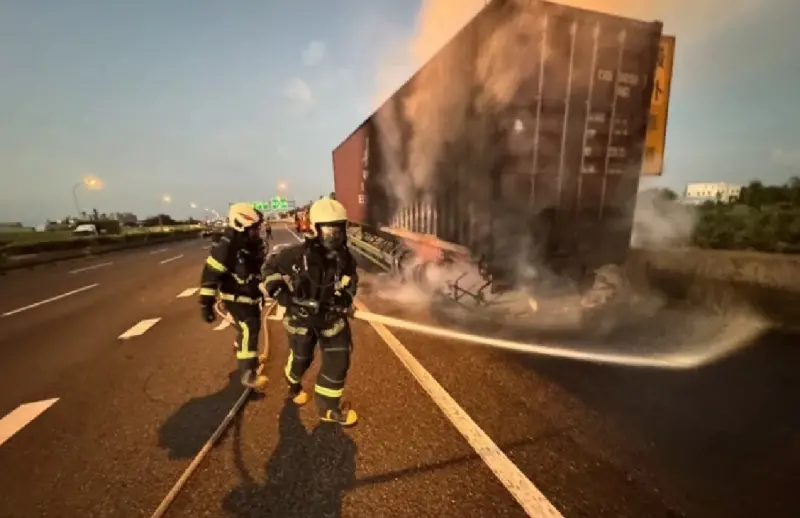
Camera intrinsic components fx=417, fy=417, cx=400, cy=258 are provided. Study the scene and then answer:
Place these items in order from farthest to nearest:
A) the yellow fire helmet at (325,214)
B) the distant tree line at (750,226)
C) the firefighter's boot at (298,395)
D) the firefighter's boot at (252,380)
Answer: the distant tree line at (750,226) < the firefighter's boot at (252,380) < the firefighter's boot at (298,395) < the yellow fire helmet at (325,214)

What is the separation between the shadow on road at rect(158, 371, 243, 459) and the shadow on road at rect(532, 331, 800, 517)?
3226 millimetres

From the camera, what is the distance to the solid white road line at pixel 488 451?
2.45 meters

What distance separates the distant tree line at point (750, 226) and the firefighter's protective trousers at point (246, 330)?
27.7 ft

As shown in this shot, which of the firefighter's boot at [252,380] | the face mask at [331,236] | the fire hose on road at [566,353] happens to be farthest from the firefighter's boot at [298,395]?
the face mask at [331,236]

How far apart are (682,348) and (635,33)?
446cm

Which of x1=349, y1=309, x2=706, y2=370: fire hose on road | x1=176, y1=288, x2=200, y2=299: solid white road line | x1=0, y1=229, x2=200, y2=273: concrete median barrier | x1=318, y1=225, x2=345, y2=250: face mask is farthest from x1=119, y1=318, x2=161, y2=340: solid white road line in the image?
x1=0, y1=229, x2=200, y2=273: concrete median barrier

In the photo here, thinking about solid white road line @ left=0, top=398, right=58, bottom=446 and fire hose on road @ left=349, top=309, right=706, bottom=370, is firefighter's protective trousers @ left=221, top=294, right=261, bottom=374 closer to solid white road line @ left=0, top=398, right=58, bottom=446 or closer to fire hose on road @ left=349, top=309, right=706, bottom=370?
fire hose on road @ left=349, top=309, right=706, bottom=370

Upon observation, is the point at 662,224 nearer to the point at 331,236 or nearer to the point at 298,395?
the point at 331,236

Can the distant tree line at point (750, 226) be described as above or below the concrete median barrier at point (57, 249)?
above

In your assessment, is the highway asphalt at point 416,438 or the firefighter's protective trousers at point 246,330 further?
the firefighter's protective trousers at point 246,330

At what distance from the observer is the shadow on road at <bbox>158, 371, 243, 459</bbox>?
3.15 m

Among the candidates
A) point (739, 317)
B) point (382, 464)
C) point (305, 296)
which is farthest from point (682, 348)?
point (305, 296)

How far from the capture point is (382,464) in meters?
2.90

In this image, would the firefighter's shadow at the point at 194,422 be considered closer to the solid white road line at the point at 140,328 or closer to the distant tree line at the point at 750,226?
the solid white road line at the point at 140,328
